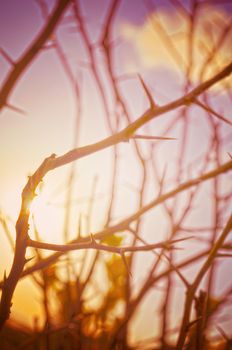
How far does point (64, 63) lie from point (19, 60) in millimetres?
612

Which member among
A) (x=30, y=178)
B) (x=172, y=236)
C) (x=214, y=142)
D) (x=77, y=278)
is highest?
(x=214, y=142)

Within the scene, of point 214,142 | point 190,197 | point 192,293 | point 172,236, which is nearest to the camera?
point 192,293

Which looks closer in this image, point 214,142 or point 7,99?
point 7,99

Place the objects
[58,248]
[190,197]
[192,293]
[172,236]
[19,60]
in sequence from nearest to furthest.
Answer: [58,248], [192,293], [19,60], [190,197], [172,236]

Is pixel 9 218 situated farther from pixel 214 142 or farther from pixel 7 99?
pixel 214 142

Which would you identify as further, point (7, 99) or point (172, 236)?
point (172, 236)

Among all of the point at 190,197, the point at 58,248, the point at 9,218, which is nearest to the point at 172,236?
the point at 190,197

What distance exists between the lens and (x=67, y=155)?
72 centimetres

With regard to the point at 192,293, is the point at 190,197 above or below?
above

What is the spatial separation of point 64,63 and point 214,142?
119cm

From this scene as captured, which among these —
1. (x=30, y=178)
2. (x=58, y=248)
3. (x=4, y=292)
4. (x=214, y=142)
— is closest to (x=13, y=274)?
(x=4, y=292)

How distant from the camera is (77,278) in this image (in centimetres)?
180

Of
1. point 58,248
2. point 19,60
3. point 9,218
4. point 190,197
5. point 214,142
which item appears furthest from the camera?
point 214,142

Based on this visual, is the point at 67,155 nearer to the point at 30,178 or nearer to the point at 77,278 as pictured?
the point at 30,178
